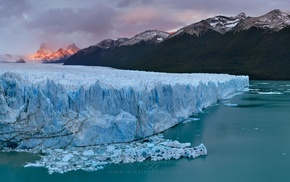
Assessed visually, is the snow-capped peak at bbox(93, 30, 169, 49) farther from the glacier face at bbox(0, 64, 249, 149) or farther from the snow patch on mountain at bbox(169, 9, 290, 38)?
the glacier face at bbox(0, 64, 249, 149)

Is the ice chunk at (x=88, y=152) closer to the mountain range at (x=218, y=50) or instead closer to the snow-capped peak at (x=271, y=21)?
the mountain range at (x=218, y=50)

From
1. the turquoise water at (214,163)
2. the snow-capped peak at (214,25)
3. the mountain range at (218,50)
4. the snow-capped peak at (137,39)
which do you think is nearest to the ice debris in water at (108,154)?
the turquoise water at (214,163)

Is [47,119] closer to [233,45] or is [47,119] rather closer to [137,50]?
[233,45]

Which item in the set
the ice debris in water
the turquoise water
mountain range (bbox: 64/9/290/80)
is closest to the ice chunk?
the ice debris in water

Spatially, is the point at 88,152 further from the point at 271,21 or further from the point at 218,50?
the point at 271,21

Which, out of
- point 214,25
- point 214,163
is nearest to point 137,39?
point 214,25

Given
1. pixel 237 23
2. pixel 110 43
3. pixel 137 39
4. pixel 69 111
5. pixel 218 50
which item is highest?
pixel 237 23

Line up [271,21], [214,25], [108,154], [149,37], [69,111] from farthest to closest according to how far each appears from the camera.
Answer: [149,37] < [214,25] < [271,21] < [69,111] < [108,154]
